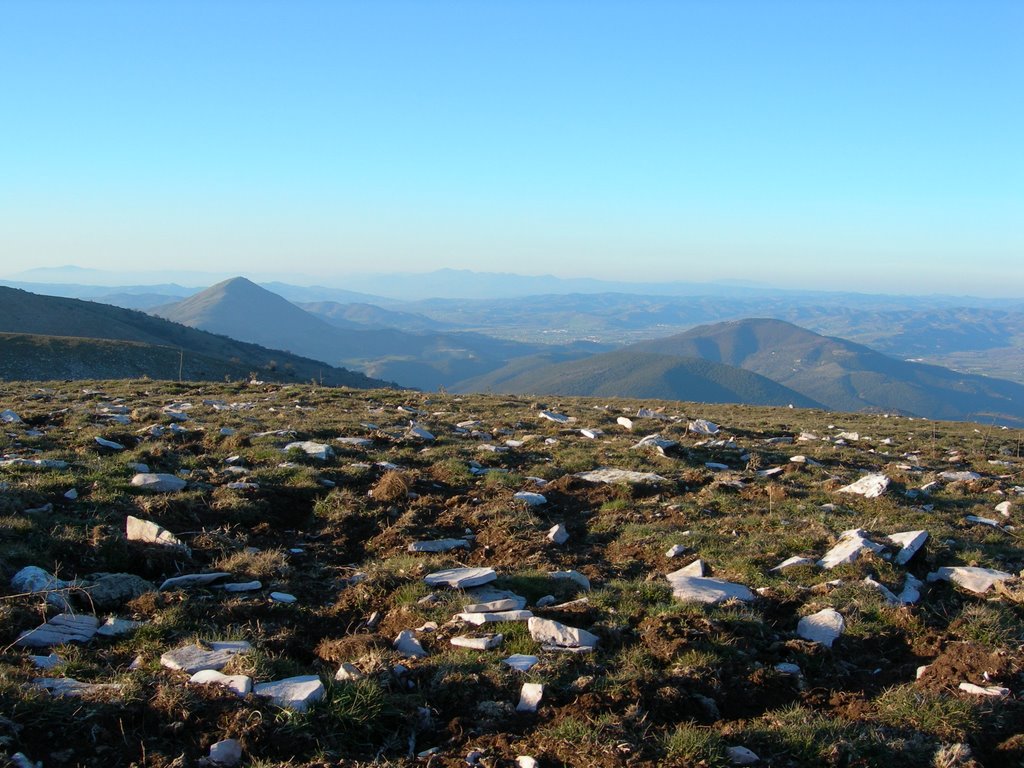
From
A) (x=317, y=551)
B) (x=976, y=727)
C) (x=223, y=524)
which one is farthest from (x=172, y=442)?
(x=976, y=727)

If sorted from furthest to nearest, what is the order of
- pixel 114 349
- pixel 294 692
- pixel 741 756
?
pixel 114 349, pixel 294 692, pixel 741 756

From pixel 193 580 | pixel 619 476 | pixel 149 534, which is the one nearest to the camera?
pixel 193 580

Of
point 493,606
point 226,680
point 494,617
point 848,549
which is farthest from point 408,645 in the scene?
point 848,549

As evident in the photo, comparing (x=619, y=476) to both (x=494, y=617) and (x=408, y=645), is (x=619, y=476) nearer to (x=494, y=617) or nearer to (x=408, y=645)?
(x=494, y=617)

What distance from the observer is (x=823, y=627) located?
252 inches

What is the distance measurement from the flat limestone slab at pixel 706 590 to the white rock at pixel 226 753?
4.15 metres

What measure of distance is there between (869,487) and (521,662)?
25.7 ft

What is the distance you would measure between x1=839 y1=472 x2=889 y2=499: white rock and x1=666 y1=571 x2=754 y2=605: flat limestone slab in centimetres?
482

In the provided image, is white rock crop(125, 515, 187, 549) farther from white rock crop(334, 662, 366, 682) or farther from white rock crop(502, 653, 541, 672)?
white rock crop(502, 653, 541, 672)

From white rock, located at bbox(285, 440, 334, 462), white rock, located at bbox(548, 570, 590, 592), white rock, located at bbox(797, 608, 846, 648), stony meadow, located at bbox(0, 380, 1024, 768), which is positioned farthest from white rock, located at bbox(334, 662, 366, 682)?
white rock, located at bbox(285, 440, 334, 462)

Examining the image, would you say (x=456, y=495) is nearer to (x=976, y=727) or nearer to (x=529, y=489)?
(x=529, y=489)

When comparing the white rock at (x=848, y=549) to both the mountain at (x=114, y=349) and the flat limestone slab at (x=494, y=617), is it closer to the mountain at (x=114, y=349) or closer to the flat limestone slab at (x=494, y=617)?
the flat limestone slab at (x=494, y=617)

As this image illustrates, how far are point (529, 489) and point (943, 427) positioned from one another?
70.3 feet

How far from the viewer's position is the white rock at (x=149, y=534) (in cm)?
783
